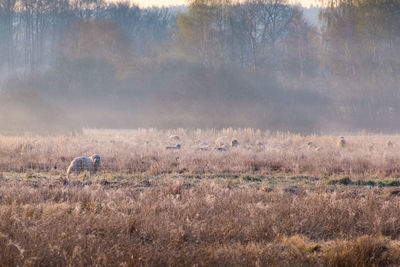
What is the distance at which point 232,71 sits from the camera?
3441cm

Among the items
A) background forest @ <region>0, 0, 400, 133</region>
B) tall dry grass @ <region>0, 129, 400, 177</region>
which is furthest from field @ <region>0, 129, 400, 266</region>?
background forest @ <region>0, 0, 400, 133</region>

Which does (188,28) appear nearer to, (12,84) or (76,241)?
(12,84)

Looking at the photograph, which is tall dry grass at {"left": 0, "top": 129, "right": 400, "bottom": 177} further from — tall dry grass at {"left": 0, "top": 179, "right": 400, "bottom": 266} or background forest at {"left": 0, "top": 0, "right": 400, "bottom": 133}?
background forest at {"left": 0, "top": 0, "right": 400, "bottom": 133}

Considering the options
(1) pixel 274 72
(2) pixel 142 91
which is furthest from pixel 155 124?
(1) pixel 274 72

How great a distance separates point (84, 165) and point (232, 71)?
77.1ft

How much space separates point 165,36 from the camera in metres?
45.6

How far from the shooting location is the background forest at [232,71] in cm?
3306

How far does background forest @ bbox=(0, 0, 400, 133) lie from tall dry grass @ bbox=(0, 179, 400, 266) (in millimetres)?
23065

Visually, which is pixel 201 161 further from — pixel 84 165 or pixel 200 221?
pixel 200 221

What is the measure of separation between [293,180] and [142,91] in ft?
86.5

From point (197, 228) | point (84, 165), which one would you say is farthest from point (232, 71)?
point (197, 228)

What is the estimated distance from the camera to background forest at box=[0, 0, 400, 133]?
1302 inches

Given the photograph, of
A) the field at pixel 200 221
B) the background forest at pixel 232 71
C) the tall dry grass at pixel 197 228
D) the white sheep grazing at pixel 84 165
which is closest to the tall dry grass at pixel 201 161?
the white sheep grazing at pixel 84 165

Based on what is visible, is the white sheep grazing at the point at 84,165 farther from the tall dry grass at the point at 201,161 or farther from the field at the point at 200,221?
the field at the point at 200,221
